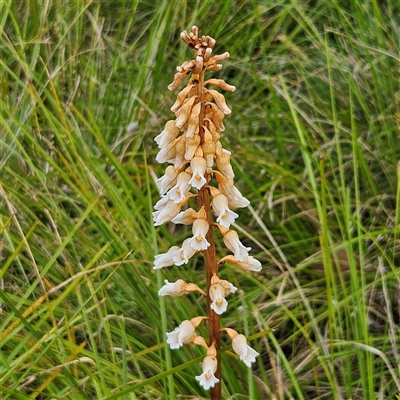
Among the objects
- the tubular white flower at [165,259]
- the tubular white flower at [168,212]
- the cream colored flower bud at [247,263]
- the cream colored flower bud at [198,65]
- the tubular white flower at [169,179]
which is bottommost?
the tubular white flower at [165,259]

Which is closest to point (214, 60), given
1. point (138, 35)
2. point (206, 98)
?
point (206, 98)

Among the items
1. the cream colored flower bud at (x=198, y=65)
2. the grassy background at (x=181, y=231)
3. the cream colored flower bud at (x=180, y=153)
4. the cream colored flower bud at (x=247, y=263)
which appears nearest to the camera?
the cream colored flower bud at (x=198, y=65)

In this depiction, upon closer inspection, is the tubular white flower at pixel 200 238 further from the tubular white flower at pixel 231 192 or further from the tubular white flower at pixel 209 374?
the tubular white flower at pixel 209 374

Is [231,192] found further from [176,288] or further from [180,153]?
[176,288]

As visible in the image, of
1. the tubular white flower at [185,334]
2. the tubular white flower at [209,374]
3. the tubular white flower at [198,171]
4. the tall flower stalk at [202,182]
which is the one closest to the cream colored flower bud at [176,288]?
the tall flower stalk at [202,182]

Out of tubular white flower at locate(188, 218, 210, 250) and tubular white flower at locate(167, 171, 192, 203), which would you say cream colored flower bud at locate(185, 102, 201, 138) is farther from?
tubular white flower at locate(188, 218, 210, 250)

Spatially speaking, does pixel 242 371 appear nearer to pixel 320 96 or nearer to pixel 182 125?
pixel 182 125
